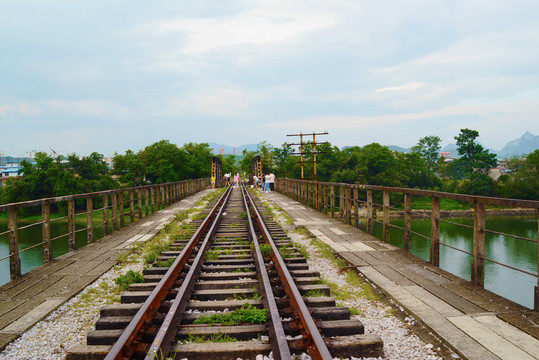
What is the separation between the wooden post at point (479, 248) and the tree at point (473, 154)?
287ft

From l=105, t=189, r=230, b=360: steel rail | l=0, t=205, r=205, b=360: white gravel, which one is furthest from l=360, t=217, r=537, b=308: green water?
l=0, t=205, r=205, b=360: white gravel

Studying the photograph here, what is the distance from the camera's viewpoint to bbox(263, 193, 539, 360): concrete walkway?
2.83 m

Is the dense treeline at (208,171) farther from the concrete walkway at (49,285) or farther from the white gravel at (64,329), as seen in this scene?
the white gravel at (64,329)

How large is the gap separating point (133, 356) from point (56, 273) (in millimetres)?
3214

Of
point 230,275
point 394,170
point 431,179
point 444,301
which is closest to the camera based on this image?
point 444,301

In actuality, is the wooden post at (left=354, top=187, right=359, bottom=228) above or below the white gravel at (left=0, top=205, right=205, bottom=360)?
above

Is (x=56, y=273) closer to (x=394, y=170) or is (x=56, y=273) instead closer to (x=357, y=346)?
(x=357, y=346)

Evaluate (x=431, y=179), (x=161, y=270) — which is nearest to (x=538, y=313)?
(x=161, y=270)

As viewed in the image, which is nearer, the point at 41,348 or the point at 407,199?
the point at 41,348

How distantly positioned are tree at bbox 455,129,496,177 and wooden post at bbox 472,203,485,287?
287ft

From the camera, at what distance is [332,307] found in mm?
3393

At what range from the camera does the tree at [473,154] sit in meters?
81.2

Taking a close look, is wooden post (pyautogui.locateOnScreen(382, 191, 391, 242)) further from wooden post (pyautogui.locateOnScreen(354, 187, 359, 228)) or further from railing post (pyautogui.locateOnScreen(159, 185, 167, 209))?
railing post (pyautogui.locateOnScreen(159, 185, 167, 209))

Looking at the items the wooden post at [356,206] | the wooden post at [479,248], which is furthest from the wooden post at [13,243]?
the wooden post at [356,206]
